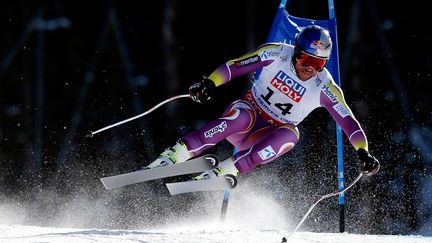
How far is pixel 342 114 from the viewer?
5.30m

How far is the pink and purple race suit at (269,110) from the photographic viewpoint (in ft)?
17.3

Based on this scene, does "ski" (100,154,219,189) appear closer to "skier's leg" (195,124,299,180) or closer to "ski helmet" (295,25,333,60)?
"skier's leg" (195,124,299,180)

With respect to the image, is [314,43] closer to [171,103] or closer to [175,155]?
[175,155]

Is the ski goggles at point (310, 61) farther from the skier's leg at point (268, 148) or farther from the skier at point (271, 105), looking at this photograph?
the skier's leg at point (268, 148)

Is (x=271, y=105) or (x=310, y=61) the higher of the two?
Answer: (x=310, y=61)

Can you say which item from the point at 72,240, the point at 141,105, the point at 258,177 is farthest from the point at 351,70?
the point at 72,240

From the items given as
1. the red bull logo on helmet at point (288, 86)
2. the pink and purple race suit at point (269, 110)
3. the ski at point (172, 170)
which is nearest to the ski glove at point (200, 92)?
the pink and purple race suit at point (269, 110)

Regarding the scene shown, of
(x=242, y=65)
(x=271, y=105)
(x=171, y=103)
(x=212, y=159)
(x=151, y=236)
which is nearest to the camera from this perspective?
(x=151, y=236)

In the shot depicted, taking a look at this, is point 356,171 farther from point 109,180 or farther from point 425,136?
point 109,180

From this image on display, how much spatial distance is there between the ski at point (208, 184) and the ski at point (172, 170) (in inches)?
7.9

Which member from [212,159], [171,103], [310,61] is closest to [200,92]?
[212,159]

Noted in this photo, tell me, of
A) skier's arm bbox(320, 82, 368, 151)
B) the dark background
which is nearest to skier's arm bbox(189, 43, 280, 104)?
skier's arm bbox(320, 82, 368, 151)

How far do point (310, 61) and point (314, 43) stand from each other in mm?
136

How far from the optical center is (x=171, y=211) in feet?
30.2
